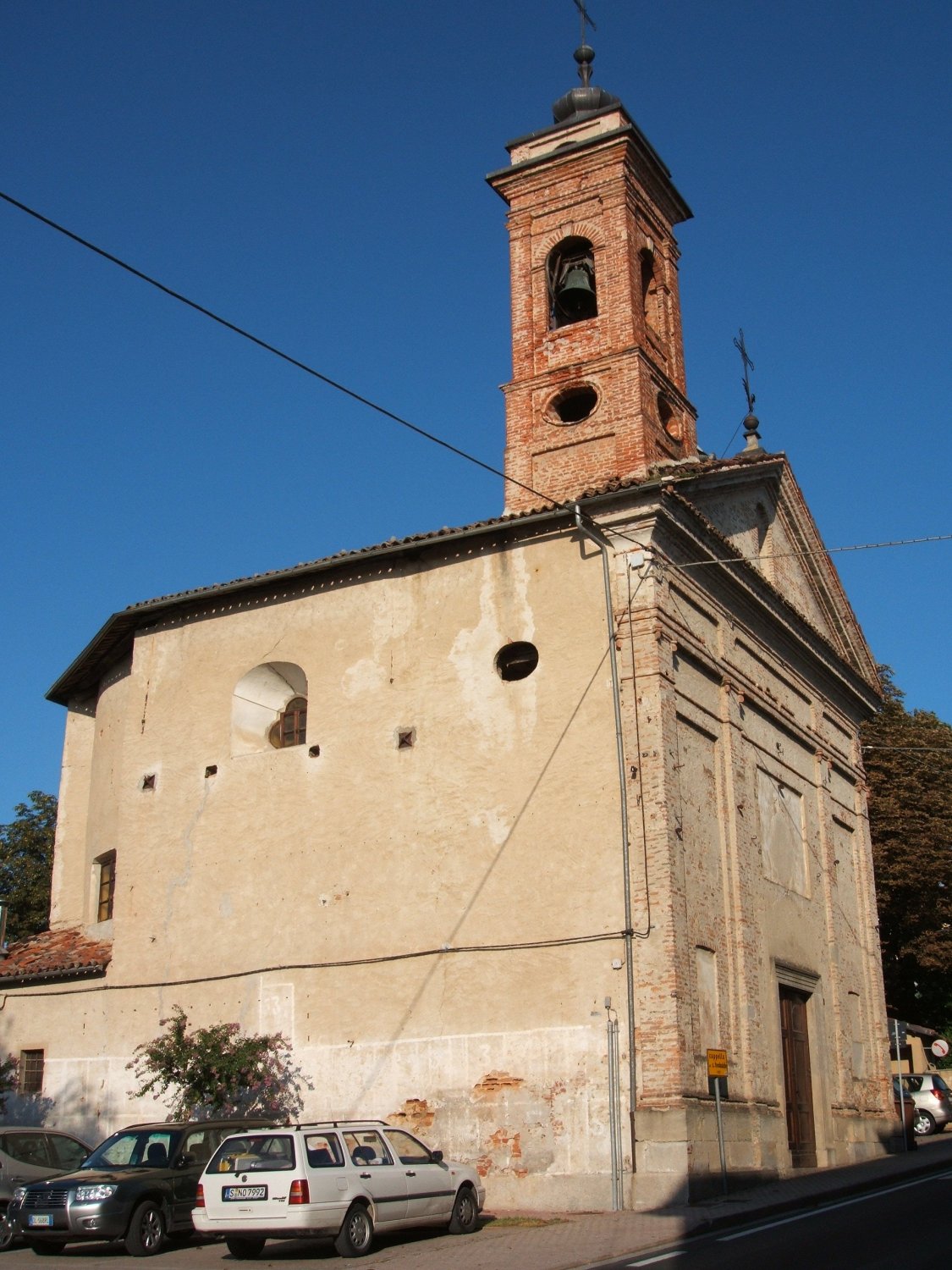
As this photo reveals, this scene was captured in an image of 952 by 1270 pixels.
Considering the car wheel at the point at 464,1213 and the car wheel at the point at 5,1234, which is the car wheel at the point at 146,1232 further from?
the car wheel at the point at 464,1213

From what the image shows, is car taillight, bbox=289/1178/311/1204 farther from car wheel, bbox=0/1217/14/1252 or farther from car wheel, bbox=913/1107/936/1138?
car wheel, bbox=913/1107/936/1138

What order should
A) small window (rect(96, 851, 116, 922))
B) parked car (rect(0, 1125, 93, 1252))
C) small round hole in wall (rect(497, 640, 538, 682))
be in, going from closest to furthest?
1. parked car (rect(0, 1125, 93, 1252))
2. small round hole in wall (rect(497, 640, 538, 682))
3. small window (rect(96, 851, 116, 922))

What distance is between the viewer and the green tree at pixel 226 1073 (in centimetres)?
1808

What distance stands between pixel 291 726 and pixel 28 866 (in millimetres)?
19775

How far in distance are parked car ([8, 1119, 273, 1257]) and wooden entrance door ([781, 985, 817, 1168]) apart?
887cm

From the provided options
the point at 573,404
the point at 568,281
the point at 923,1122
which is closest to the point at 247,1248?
the point at 573,404

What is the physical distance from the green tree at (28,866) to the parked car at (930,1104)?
23.0 m

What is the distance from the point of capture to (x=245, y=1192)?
12.7m

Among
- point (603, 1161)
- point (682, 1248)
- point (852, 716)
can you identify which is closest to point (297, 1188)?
point (682, 1248)

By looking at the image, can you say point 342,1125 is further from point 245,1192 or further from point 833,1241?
point 833,1241

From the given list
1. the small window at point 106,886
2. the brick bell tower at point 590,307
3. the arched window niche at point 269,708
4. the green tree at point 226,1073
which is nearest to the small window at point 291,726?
the arched window niche at point 269,708

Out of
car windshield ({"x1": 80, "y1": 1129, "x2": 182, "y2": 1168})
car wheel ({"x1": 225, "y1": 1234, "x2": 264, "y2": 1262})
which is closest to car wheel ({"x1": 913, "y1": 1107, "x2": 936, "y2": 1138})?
car windshield ({"x1": 80, "y1": 1129, "x2": 182, "y2": 1168})

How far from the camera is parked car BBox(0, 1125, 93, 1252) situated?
610 inches

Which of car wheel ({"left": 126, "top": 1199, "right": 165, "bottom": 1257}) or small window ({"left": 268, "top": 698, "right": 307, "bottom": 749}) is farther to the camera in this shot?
small window ({"left": 268, "top": 698, "right": 307, "bottom": 749})
